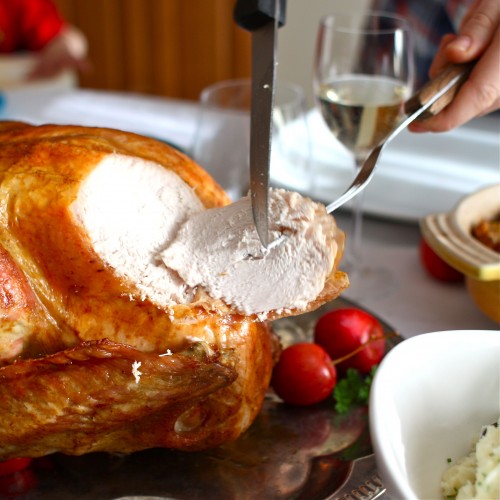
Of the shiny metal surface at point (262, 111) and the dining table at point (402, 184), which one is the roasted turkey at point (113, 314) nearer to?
the shiny metal surface at point (262, 111)

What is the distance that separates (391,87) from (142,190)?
0.64 m

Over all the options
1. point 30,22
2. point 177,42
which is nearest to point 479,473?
point 30,22

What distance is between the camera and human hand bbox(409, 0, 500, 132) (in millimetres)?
1015

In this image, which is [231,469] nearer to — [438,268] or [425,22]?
[438,268]

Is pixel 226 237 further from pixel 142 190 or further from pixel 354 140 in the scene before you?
pixel 354 140

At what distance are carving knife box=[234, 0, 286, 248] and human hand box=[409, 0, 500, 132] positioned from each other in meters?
0.39

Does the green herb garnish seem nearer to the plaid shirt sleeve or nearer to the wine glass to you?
the wine glass

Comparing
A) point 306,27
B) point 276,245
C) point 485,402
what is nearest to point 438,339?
point 485,402

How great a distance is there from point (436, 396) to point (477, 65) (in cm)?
48

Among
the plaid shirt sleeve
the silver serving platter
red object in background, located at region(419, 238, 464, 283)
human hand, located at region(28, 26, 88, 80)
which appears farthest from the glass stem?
human hand, located at region(28, 26, 88, 80)

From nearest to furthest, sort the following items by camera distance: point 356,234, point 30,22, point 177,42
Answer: point 356,234
point 30,22
point 177,42

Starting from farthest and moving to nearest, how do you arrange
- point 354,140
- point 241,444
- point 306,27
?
1. point 306,27
2. point 354,140
3. point 241,444

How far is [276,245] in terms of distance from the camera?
0.83m

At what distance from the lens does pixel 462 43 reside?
3.44 feet
